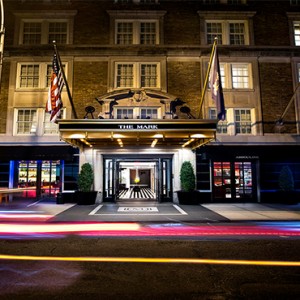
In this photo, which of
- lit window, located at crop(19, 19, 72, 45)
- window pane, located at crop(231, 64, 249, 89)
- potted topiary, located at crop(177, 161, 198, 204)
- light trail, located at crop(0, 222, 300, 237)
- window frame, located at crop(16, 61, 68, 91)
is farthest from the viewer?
lit window, located at crop(19, 19, 72, 45)

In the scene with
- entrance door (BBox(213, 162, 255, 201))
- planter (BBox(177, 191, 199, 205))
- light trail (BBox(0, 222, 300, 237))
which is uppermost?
entrance door (BBox(213, 162, 255, 201))

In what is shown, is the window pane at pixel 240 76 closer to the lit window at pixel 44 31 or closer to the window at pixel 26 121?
the lit window at pixel 44 31

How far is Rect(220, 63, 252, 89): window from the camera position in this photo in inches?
661

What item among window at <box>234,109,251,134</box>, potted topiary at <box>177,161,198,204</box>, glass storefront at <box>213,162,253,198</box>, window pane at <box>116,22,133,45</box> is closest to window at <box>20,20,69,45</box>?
window pane at <box>116,22,133,45</box>

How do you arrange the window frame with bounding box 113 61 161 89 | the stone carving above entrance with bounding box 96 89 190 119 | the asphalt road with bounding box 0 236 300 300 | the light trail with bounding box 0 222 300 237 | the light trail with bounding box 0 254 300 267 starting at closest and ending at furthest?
1. the asphalt road with bounding box 0 236 300 300
2. the light trail with bounding box 0 254 300 267
3. the light trail with bounding box 0 222 300 237
4. the stone carving above entrance with bounding box 96 89 190 119
5. the window frame with bounding box 113 61 161 89

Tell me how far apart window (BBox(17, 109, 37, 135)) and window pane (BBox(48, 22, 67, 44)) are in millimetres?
4977

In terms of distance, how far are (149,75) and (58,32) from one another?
22.6 feet

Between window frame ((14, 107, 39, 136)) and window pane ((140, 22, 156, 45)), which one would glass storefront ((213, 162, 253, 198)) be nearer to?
window pane ((140, 22, 156, 45))

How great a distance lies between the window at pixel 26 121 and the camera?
16.3 meters

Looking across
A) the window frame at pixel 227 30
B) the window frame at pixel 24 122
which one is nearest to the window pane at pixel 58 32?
the window frame at pixel 24 122

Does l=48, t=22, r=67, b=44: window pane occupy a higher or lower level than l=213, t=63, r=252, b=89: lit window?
higher

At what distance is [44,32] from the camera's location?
674 inches

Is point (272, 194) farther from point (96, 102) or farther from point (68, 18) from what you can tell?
point (68, 18)

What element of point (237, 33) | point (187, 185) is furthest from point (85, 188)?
point (237, 33)
